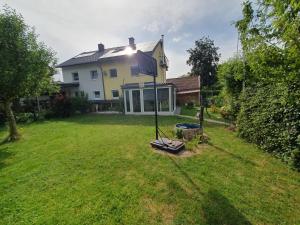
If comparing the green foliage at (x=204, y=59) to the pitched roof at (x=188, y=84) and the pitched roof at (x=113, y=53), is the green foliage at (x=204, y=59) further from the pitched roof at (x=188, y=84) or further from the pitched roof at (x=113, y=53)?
the pitched roof at (x=113, y=53)

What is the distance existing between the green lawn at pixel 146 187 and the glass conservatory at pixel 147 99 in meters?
8.08

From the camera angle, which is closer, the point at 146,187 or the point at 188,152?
the point at 146,187

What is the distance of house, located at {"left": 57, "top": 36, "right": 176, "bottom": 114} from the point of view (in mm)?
15125

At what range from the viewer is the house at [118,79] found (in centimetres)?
1512

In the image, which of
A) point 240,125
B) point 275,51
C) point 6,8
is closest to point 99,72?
point 6,8

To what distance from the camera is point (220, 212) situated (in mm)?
3217

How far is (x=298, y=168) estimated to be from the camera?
A: 4605 millimetres

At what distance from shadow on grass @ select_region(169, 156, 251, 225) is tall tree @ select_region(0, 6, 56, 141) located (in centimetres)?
907

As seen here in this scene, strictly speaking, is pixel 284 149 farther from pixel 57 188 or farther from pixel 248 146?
pixel 57 188

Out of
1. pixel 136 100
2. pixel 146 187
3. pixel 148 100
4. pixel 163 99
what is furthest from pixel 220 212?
pixel 136 100

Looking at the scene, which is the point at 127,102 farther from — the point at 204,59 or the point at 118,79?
the point at 204,59

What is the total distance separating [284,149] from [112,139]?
21.4 feet

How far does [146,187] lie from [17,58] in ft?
28.3

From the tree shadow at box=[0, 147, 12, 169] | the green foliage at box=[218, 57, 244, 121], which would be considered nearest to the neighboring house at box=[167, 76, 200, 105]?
the green foliage at box=[218, 57, 244, 121]
